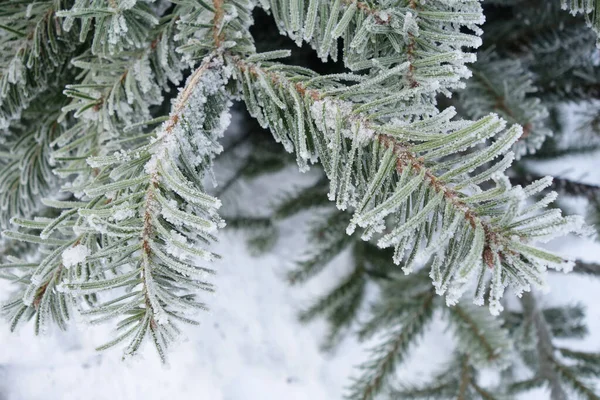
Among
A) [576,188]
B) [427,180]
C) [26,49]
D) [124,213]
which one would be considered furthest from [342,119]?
[576,188]

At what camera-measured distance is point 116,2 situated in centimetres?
56

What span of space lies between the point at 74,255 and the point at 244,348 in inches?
47.5

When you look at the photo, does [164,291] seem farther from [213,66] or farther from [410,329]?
[410,329]

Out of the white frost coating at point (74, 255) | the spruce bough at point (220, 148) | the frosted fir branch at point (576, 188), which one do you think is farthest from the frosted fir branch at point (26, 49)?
the frosted fir branch at point (576, 188)

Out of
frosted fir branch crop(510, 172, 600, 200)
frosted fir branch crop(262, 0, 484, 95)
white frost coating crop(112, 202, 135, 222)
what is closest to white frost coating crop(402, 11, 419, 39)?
frosted fir branch crop(262, 0, 484, 95)

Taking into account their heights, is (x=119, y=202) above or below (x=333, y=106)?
below

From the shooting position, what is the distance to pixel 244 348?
1.59 meters

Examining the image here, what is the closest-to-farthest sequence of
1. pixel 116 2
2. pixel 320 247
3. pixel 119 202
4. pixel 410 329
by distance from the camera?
1. pixel 119 202
2. pixel 116 2
3. pixel 410 329
4. pixel 320 247

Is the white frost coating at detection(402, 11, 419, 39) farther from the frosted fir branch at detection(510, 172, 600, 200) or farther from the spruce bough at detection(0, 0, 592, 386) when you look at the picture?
the frosted fir branch at detection(510, 172, 600, 200)

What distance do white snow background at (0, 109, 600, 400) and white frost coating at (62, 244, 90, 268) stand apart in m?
0.76

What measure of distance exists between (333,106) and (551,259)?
25 centimetres

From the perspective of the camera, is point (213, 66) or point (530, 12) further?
point (530, 12)

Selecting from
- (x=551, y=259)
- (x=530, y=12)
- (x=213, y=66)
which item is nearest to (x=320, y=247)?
(x=530, y=12)

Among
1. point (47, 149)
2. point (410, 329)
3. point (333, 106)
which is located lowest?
point (410, 329)
